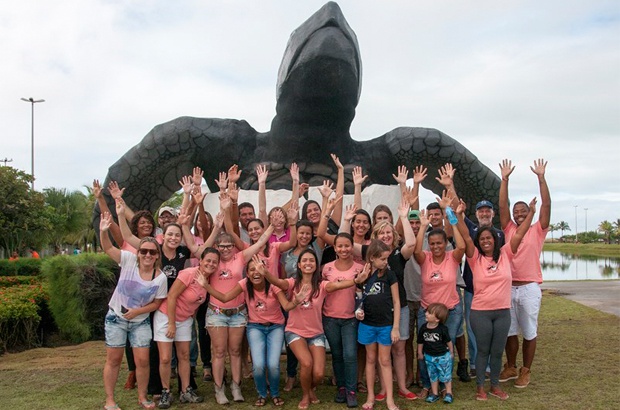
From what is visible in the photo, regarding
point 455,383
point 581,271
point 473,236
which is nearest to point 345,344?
point 455,383

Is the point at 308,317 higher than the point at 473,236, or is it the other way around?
the point at 473,236

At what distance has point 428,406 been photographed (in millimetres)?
3900

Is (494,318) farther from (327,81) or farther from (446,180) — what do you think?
(327,81)

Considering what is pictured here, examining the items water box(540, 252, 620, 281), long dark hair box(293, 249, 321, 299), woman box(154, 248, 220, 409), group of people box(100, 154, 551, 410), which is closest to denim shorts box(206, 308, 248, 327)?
group of people box(100, 154, 551, 410)

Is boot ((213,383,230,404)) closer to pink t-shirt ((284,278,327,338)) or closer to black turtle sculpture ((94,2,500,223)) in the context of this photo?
pink t-shirt ((284,278,327,338))

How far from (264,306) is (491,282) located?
5.75 feet

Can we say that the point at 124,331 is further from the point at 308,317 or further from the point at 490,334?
the point at 490,334

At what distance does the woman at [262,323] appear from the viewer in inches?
156

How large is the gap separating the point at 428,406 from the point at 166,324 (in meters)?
2.03

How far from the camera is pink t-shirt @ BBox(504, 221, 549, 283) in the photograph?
4.48m

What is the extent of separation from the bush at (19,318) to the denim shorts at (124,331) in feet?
12.3

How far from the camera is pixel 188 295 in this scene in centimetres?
403

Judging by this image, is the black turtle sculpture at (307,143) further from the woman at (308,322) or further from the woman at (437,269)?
the woman at (308,322)

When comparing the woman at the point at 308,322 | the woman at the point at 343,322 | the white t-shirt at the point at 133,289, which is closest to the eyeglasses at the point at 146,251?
the white t-shirt at the point at 133,289
